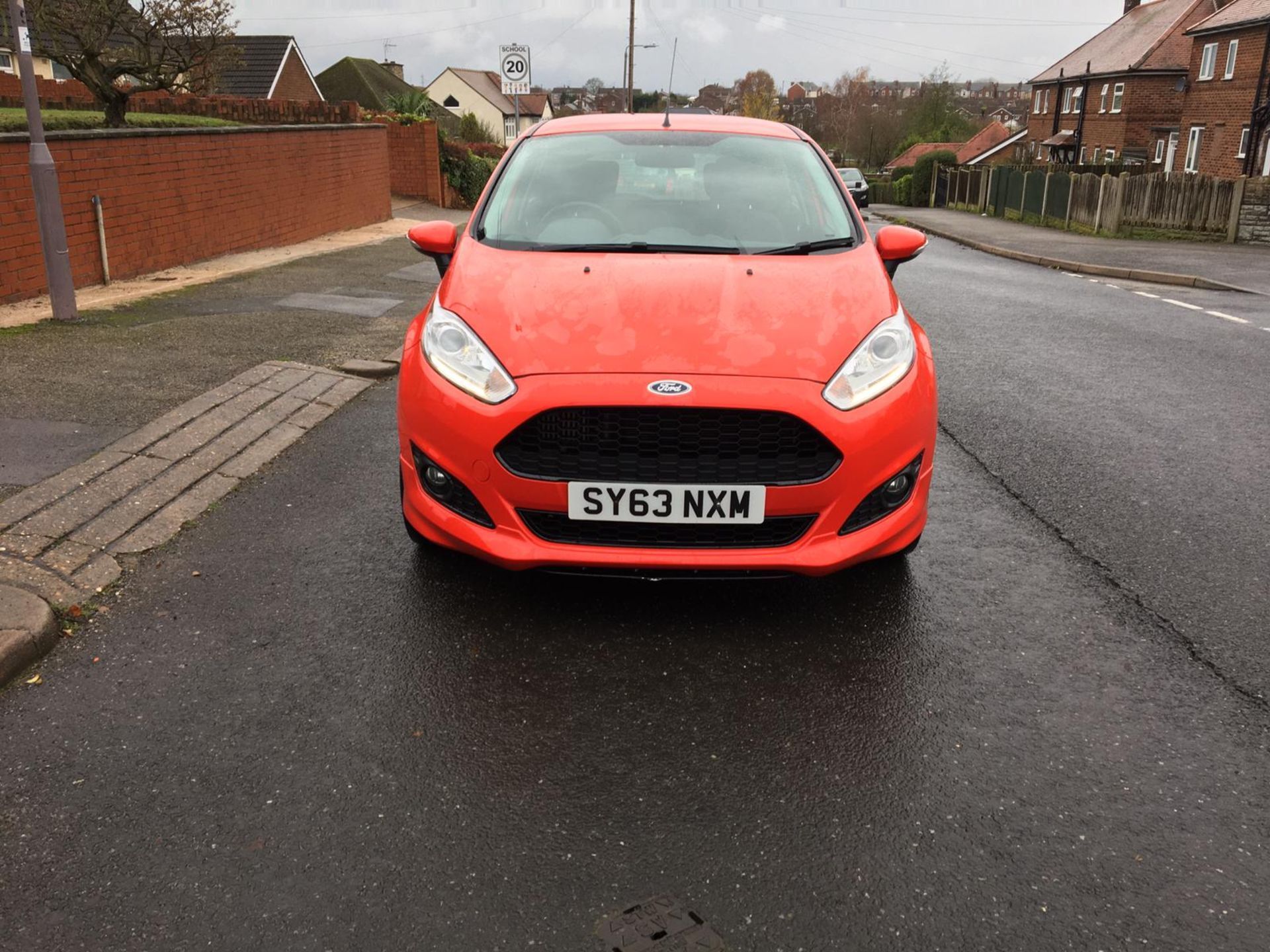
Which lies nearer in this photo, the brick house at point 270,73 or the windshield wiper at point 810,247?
the windshield wiper at point 810,247

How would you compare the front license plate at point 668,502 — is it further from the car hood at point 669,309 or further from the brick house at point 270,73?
the brick house at point 270,73

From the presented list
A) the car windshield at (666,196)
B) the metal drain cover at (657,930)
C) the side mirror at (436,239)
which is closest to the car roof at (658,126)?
the car windshield at (666,196)

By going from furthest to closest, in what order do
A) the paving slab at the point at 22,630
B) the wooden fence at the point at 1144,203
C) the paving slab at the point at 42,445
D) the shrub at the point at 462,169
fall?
the shrub at the point at 462,169, the wooden fence at the point at 1144,203, the paving slab at the point at 42,445, the paving slab at the point at 22,630

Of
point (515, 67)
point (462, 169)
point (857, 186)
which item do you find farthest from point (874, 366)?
point (857, 186)

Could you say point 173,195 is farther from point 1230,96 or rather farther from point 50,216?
point 1230,96

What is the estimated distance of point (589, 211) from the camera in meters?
4.60

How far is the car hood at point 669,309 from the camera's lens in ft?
11.4

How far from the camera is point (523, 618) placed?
3.79 meters

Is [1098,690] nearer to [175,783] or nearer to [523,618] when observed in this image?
[523,618]

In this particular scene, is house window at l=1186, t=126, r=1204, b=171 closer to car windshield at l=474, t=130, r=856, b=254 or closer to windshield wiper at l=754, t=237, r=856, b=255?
car windshield at l=474, t=130, r=856, b=254

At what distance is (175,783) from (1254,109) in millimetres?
42959

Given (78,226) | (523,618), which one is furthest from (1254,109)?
(523,618)

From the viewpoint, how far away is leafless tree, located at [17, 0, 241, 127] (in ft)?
55.7

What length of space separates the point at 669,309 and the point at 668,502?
29.3 inches
